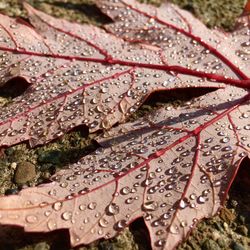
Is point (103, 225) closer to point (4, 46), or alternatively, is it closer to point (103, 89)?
point (103, 89)

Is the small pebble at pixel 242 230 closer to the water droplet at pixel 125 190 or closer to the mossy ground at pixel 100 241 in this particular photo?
the mossy ground at pixel 100 241

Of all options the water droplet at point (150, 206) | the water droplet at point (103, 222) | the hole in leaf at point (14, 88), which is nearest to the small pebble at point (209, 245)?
the water droplet at point (150, 206)

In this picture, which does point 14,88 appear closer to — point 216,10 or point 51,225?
point 51,225

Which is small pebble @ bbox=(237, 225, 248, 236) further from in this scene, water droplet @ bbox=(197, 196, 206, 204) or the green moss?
the green moss

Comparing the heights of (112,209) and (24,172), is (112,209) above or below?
above

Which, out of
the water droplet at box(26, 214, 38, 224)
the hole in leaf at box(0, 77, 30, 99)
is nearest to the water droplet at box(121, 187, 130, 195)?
the water droplet at box(26, 214, 38, 224)

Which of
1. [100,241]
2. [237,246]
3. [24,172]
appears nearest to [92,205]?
[100,241]

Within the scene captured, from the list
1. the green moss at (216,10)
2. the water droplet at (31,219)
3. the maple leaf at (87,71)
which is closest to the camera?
the water droplet at (31,219)
